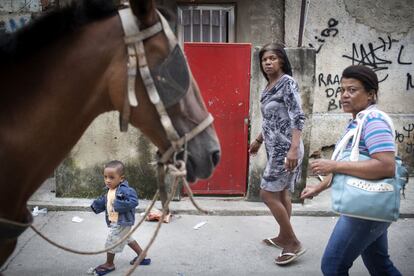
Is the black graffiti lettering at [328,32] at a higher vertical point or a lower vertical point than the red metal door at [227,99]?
higher

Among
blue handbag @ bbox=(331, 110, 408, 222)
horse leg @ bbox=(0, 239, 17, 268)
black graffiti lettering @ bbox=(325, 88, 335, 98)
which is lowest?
horse leg @ bbox=(0, 239, 17, 268)

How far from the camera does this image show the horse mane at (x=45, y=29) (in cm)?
164

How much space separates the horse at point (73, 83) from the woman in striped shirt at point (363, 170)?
1.08 metres

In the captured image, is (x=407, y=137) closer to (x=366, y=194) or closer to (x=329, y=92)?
(x=329, y=92)

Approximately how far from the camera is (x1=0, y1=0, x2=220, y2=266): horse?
5.34 feet

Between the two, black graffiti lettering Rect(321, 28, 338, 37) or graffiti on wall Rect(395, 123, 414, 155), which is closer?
black graffiti lettering Rect(321, 28, 338, 37)

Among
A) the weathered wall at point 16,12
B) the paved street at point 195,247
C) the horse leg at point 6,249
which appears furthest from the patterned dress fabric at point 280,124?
the weathered wall at point 16,12

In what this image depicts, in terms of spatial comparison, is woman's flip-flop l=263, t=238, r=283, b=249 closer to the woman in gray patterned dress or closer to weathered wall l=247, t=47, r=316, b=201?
the woman in gray patterned dress

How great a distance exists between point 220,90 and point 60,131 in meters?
3.84

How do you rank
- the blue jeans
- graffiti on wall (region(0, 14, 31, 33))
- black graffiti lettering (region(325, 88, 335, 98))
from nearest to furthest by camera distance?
the blue jeans → graffiti on wall (region(0, 14, 31, 33)) → black graffiti lettering (region(325, 88, 335, 98))

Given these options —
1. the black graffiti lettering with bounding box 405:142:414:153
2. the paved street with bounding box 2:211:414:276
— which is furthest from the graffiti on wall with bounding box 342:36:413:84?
the paved street with bounding box 2:211:414:276

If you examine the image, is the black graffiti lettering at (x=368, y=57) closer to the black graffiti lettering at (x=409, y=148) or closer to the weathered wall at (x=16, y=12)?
the black graffiti lettering at (x=409, y=148)

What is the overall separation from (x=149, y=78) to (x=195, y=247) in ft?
9.26

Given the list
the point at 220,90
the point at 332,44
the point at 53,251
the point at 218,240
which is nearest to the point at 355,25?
the point at 332,44
